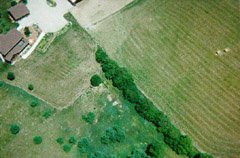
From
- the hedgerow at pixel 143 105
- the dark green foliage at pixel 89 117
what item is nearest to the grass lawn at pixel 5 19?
the hedgerow at pixel 143 105

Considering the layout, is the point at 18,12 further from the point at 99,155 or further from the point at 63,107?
the point at 99,155

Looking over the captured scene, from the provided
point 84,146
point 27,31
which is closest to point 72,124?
point 84,146

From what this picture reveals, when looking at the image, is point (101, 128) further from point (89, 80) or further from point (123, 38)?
point (123, 38)

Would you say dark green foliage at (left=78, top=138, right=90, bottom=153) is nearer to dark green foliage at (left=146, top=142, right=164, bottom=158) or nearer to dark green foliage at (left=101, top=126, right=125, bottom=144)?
Result: dark green foliage at (left=101, top=126, right=125, bottom=144)

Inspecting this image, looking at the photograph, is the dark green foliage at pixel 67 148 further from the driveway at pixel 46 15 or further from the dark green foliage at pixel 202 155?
the driveway at pixel 46 15

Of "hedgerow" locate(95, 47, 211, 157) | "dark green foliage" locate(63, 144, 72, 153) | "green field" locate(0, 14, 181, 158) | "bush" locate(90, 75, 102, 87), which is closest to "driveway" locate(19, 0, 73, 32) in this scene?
"green field" locate(0, 14, 181, 158)

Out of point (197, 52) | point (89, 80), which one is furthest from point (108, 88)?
point (197, 52)
